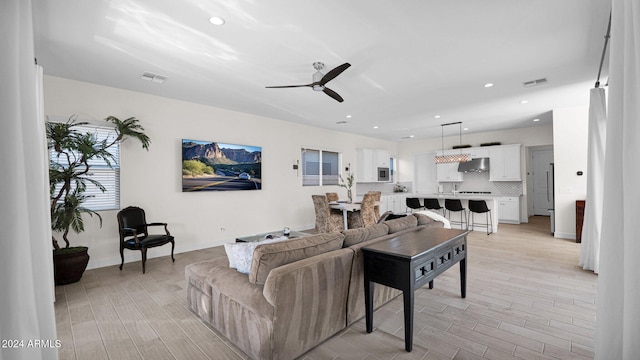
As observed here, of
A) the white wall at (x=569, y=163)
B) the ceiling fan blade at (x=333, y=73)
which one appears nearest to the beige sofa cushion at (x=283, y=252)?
the ceiling fan blade at (x=333, y=73)

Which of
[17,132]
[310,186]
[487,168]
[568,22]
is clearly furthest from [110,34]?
[487,168]

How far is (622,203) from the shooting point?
1052mm

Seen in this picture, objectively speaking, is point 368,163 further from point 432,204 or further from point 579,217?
point 579,217

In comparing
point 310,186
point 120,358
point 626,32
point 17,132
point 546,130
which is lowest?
point 120,358

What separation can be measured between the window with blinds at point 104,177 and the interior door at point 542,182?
37.0 ft

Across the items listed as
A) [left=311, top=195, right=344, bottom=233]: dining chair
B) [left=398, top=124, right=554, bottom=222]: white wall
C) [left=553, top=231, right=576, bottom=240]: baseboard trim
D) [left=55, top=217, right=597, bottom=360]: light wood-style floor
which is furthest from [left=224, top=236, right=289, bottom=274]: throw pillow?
[left=398, top=124, right=554, bottom=222]: white wall

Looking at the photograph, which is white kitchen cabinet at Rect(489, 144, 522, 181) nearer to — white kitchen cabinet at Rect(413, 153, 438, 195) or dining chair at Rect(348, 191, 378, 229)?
white kitchen cabinet at Rect(413, 153, 438, 195)

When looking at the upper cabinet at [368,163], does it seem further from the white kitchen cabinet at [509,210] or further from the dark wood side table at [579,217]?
the dark wood side table at [579,217]

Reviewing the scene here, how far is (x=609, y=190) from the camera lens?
3.61 feet

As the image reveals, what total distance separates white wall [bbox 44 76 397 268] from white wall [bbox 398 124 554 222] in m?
4.75

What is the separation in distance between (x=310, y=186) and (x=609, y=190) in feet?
21.2

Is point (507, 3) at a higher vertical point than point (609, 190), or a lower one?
higher

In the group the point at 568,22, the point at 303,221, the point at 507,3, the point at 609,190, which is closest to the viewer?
the point at 609,190

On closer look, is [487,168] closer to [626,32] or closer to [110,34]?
[626,32]
